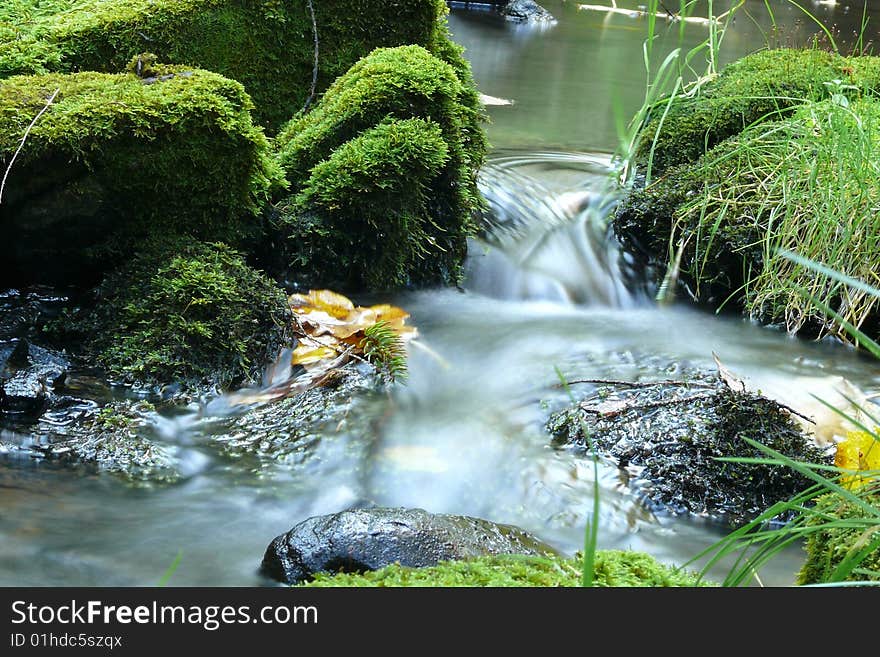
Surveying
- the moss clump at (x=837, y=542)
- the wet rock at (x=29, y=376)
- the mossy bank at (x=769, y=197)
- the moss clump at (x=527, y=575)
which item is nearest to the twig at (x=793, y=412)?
the mossy bank at (x=769, y=197)

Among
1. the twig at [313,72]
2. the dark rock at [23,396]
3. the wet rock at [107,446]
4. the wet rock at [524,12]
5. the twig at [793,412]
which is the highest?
the wet rock at [524,12]

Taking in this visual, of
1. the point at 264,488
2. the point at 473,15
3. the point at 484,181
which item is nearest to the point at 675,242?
the point at 484,181

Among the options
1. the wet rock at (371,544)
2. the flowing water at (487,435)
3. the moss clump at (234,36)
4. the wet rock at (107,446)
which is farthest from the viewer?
the moss clump at (234,36)

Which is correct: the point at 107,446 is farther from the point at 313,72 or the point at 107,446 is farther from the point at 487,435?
the point at 313,72

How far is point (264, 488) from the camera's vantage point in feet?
10.8

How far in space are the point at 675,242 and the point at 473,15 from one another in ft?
43.5

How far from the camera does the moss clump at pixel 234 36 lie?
16.8 feet

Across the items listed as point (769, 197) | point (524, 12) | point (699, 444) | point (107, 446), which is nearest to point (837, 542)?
point (699, 444)

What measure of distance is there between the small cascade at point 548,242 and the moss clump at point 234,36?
3.89 ft

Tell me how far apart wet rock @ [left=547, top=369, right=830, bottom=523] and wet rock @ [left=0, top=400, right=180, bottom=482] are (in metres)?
1.64

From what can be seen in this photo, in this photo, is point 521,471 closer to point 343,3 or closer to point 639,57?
point 343,3

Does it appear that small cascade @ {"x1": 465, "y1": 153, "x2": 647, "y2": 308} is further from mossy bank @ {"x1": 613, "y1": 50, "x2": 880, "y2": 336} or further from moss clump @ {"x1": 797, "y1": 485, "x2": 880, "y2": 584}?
moss clump @ {"x1": 797, "y1": 485, "x2": 880, "y2": 584}

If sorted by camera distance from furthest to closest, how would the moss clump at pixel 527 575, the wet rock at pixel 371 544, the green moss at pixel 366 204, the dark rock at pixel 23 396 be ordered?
the green moss at pixel 366 204
the dark rock at pixel 23 396
the wet rock at pixel 371 544
the moss clump at pixel 527 575

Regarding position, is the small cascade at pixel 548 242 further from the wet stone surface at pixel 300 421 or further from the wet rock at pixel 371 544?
the wet rock at pixel 371 544
